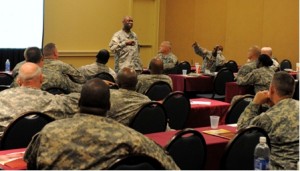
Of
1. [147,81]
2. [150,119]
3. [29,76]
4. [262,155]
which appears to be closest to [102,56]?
[147,81]

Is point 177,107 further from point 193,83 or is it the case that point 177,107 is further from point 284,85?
point 193,83

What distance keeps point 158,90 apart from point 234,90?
7.47 feet

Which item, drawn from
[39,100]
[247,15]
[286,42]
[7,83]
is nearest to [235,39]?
[247,15]

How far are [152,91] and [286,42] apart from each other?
20.9 feet

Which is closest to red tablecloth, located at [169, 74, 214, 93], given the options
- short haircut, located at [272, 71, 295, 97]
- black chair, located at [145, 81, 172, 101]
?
black chair, located at [145, 81, 172, 101]

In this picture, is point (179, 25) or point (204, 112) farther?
point (179, 25)

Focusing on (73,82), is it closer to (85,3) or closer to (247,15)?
(85,3)

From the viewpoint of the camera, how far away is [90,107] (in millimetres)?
2740

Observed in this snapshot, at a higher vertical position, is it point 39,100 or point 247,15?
point 247,15

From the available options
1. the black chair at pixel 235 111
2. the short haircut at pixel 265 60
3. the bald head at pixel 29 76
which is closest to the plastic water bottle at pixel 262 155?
the black chair at pixel 235 111

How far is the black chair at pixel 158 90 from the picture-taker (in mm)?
6445

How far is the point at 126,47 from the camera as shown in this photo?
9617 millimetres

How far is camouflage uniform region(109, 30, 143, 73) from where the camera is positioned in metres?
9.52

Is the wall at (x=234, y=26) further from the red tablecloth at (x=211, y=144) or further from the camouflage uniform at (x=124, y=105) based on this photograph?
the red tablecloth at (x=211, y=144)
